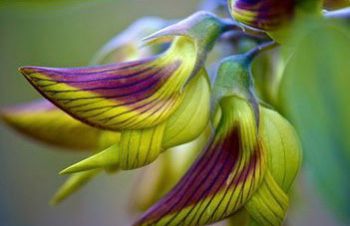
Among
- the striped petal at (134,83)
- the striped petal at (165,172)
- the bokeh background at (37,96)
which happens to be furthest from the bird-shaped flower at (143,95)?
the bokeh background at (37,96)

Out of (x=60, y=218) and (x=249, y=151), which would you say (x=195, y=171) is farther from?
(x=60, y=218)

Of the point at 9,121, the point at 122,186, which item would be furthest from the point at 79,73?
the point at 122,186

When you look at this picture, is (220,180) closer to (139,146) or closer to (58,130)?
(139,146)

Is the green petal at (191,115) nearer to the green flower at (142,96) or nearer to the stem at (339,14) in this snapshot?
the green flower at (142,96)

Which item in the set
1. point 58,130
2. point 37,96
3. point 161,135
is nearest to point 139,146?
point 161,135

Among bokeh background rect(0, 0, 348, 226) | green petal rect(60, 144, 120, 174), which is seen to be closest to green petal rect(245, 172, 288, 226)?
green petal rect(60, 144, 120, 174)

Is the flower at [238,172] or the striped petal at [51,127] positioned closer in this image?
the flower at [238,172]
